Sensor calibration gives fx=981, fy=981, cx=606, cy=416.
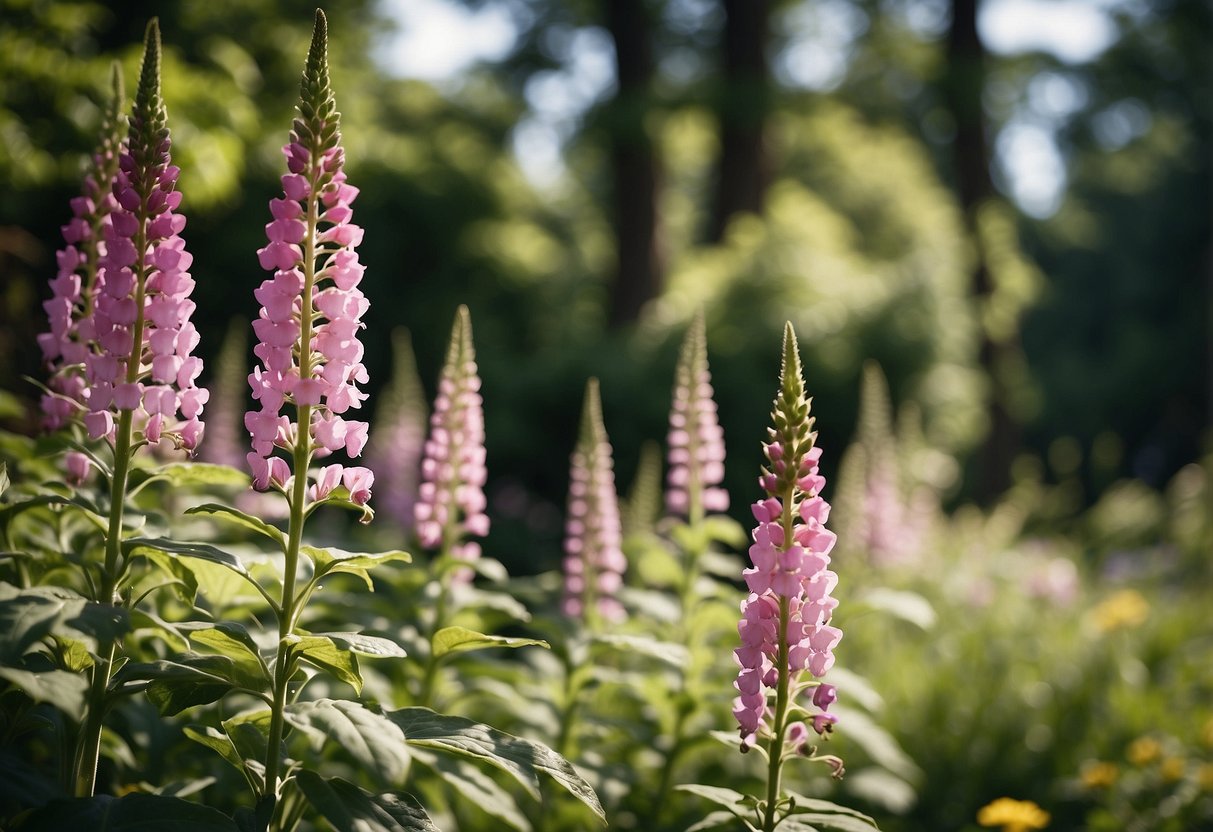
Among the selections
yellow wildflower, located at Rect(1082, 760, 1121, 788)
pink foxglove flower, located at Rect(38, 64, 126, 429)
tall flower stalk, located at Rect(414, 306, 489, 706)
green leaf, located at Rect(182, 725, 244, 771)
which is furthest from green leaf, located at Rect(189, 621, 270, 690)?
yellow wildflower, located at Rect(1082, 760, 1121, 788)

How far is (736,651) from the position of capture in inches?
79.2

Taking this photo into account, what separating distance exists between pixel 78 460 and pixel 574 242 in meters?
24.4

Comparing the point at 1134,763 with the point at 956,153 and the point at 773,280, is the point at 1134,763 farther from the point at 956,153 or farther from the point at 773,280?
the point at 956,153

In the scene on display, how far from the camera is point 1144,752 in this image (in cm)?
398

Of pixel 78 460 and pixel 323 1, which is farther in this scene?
pixel 323 1

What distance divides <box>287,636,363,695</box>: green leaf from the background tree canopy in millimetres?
2306

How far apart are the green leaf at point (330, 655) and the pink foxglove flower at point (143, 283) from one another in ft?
1.78

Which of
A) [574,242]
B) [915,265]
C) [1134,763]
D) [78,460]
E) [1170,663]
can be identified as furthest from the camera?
[574,242]

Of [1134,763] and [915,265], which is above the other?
[915,265]

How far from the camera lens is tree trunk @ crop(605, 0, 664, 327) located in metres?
13.1

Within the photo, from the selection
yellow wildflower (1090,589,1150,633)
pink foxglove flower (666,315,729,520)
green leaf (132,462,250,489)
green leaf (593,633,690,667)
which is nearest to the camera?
green leaf (132,462,250,489)

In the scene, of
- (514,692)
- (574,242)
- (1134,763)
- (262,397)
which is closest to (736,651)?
(262,397)

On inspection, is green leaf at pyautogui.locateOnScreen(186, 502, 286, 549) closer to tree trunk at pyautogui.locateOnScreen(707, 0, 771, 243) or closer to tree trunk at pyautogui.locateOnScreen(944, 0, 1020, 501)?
tree trunk at pyautogui.locateOnScreen(707, 0, 771, 243)

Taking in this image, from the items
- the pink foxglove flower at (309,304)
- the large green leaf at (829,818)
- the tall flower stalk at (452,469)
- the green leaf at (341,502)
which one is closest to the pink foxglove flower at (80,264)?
the pink foxglove flower at (309,304)
